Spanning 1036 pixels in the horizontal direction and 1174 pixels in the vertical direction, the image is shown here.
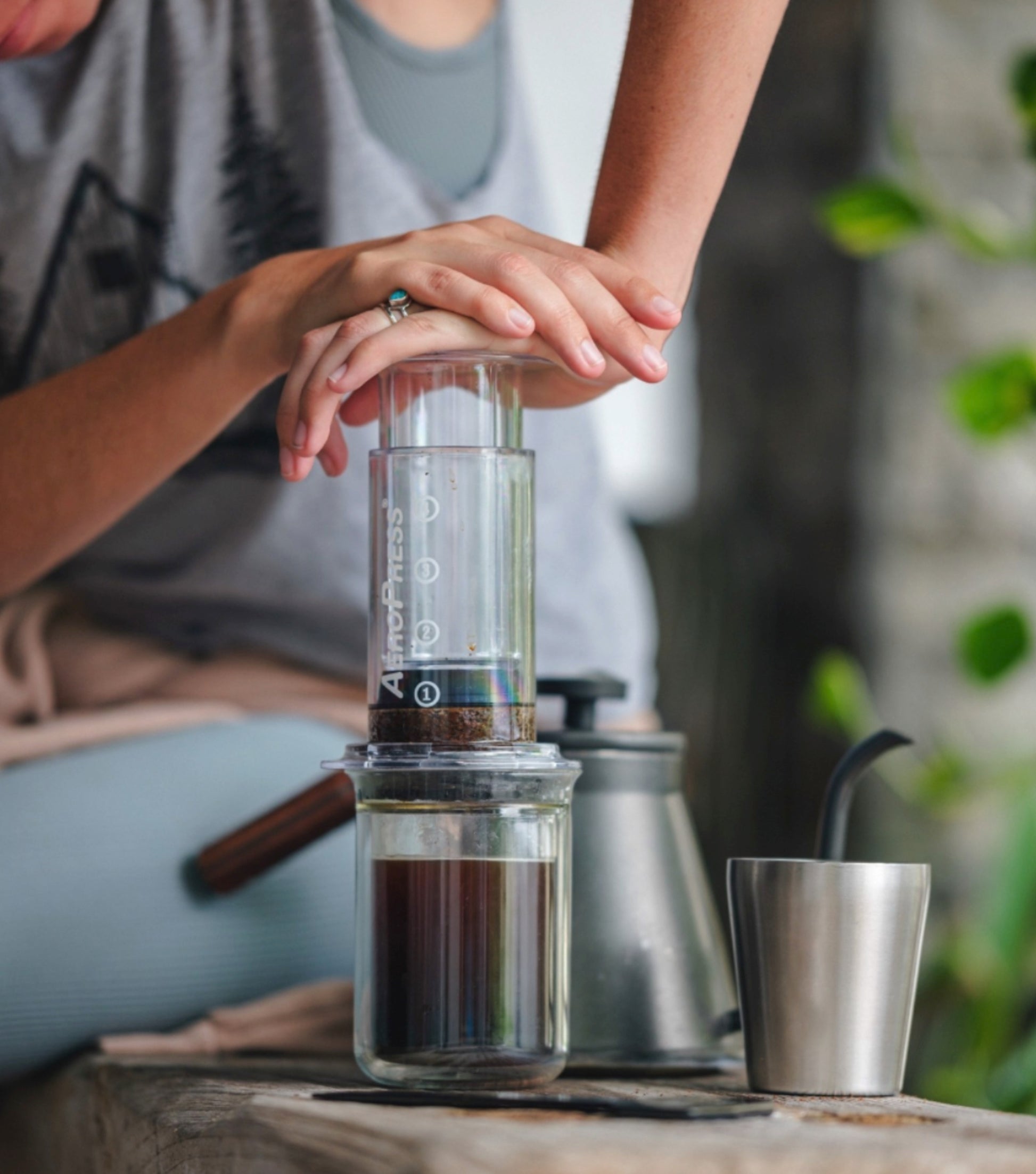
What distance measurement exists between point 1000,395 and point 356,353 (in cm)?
79

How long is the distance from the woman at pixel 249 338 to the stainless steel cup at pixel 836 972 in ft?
0.72

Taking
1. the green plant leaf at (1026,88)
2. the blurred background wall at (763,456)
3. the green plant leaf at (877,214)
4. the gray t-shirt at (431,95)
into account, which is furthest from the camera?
the blurred background wall at (763,456)

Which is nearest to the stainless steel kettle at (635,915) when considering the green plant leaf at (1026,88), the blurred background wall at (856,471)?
the green plant leaf at (1026,88)

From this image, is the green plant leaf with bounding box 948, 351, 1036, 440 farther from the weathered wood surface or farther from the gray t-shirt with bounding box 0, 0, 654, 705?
the weathered wood surface

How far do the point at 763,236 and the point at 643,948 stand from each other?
1.89 meters

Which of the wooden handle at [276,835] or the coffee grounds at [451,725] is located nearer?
the coffee grounds at [451,725]

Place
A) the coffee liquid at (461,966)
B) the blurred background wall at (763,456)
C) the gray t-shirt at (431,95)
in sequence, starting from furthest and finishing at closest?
the blurred background wall at (763,456), the gray t-shirt at (431,95), the coffee liquid at (461,966)

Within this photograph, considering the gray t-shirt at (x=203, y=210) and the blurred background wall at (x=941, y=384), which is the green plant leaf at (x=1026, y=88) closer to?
the gray t-shirt at (x=203, y=210)

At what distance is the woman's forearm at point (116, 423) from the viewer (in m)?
0.69

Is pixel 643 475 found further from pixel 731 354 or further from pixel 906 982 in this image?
pixel 906 982

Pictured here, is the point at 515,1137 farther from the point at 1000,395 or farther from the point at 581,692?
the point at 1000,395

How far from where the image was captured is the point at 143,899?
79cm

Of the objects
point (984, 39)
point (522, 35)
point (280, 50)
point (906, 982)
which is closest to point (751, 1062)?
point (906, 982)

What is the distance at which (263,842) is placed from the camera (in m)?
0.75
